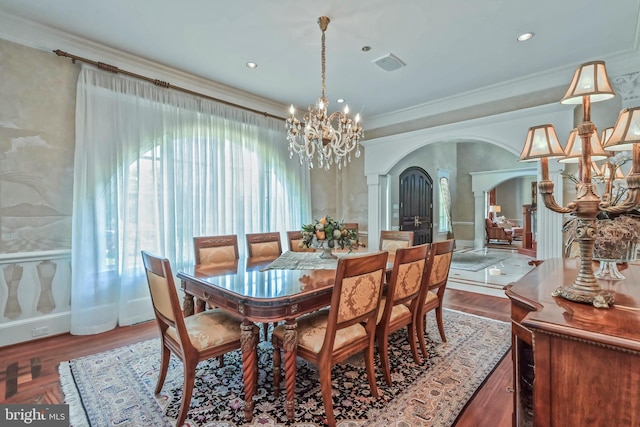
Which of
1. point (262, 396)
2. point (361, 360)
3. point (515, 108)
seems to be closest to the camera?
point (262, 396)

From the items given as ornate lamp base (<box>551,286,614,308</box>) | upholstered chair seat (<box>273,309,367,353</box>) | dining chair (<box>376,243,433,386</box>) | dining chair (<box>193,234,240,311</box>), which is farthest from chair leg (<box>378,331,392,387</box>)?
dining chair (<box>193,234,240,311</box>)

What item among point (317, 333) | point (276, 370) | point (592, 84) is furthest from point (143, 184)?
point (592, 84)

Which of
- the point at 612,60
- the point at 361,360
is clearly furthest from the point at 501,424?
the point at 612,60

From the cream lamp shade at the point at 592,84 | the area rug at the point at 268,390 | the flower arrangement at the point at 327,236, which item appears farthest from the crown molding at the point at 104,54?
the cream lamp shade at the point at 592,84

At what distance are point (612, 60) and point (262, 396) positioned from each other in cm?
495

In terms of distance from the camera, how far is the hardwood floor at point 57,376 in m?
1.89

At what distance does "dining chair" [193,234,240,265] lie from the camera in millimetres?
2969

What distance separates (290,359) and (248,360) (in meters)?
0.26

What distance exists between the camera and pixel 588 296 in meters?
1.11

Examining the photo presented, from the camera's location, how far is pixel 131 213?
3355 mm

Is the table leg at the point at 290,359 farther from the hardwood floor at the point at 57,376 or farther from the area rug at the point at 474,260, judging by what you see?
the area rug at the point at 474,260

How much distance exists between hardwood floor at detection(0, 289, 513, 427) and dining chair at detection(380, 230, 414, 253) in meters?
1.26

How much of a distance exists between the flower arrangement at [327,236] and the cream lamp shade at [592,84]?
6.00 feet

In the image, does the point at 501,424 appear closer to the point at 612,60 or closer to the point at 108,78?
the point at 612,60
